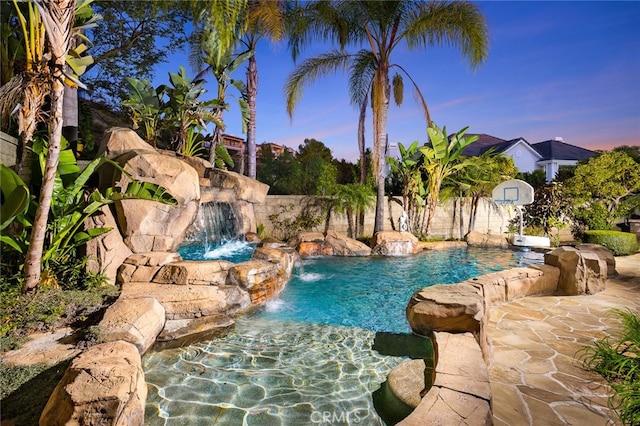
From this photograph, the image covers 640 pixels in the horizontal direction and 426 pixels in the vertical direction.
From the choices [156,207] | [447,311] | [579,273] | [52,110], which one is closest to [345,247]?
[156,207]

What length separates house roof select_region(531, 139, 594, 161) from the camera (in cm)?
2564

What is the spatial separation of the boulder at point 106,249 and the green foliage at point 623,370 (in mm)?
6240

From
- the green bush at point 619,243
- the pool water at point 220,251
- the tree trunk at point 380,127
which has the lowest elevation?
the pool water at point 220,251

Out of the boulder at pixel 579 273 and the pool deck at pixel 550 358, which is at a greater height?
the boulder at pixel 579 273

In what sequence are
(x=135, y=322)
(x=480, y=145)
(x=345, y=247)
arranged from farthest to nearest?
1. (x=480, y=145)
2. (x=345, y=247)
3. (x=135, y=322)

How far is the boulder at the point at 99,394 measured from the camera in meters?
2.12

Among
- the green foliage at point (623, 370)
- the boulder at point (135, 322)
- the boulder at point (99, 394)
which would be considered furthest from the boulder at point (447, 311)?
the boulder at point (135, 322)

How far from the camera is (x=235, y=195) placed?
9469 millimetres

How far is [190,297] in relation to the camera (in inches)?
186

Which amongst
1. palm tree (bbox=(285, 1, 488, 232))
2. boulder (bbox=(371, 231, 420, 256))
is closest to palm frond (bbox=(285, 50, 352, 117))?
palm tree (bbox=(285, 1, 488, 232))

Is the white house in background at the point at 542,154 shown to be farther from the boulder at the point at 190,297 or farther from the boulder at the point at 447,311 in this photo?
the boulder at the point at 190,297

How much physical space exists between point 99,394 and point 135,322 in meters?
1.59
